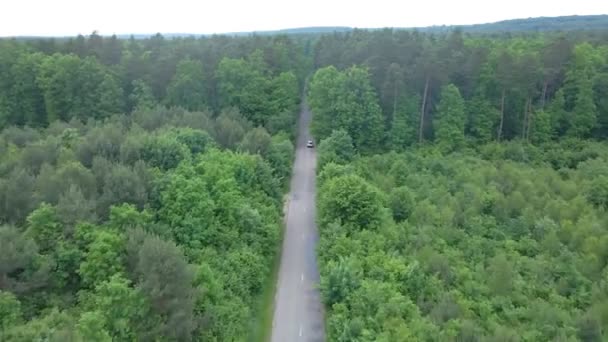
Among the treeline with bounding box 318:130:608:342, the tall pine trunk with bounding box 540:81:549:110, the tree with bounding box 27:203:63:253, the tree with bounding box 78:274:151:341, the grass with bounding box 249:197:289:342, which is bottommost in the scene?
the grass with bounding box 249:197:289:342

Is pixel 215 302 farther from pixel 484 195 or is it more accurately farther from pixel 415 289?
pixel 484 195

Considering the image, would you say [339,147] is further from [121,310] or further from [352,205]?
[121,310]

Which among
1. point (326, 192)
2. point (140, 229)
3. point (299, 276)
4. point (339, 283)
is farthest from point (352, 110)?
point (140, 229)

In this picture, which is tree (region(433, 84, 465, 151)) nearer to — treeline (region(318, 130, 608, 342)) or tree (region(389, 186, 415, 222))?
treeline (region(318, 130, 608, 342))

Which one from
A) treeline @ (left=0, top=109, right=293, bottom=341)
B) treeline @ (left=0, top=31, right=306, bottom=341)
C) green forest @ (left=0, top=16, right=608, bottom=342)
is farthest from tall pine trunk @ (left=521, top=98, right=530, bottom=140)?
treeline @ (left=0, top=109, right=293, bottom=341)

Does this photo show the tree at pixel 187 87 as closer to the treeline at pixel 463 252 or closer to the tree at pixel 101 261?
the treeline at pixel 463 252

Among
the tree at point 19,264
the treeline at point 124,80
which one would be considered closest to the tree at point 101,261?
the tree at point 19,264
